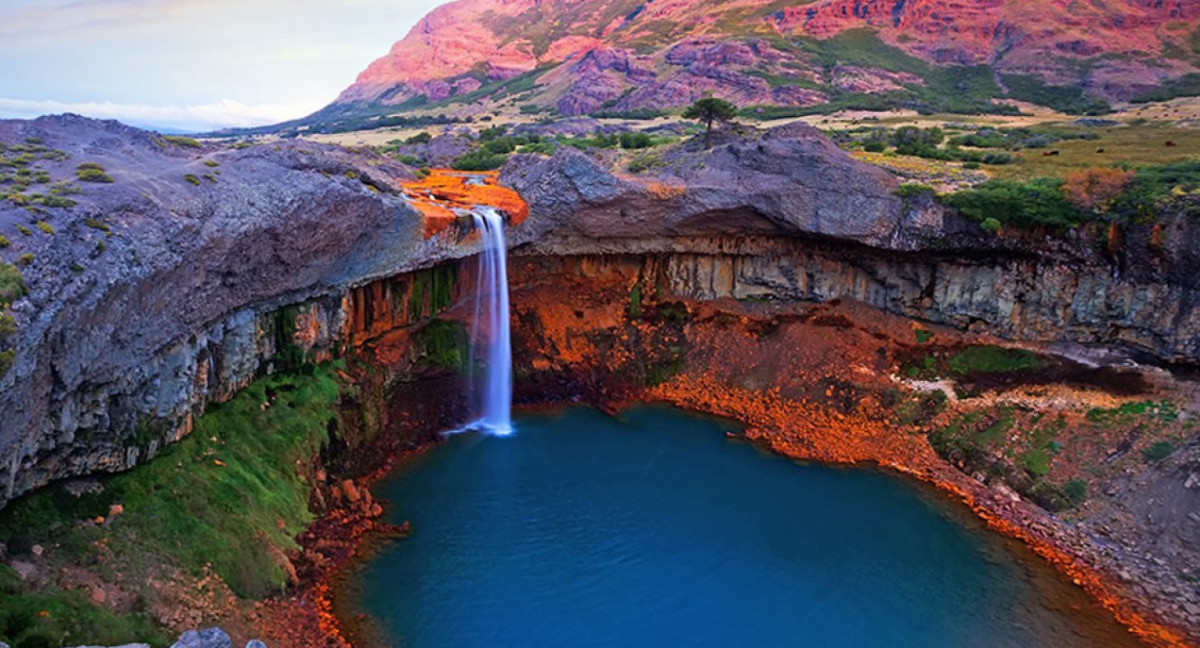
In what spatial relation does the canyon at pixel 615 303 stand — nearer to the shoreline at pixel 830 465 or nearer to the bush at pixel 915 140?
the shoreline at pixel 830 465

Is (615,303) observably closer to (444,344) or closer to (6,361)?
(444,344)

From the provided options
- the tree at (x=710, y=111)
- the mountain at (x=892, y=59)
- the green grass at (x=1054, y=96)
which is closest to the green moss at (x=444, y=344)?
the tree at (x=710, y=111)

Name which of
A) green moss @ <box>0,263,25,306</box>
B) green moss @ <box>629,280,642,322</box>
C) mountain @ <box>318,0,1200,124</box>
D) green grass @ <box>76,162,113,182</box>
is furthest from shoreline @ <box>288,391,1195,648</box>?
mountain @ <box>318,0,1200,124</box>

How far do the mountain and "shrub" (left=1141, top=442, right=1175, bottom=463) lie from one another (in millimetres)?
70258

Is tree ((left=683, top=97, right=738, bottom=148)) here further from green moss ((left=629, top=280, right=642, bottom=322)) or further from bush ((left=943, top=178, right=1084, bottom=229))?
bush ((left=943, top=178, right=1084, bottom=229))

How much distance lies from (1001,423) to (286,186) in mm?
31227

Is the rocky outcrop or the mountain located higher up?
the mountain

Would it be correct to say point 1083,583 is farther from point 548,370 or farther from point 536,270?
point 536,270

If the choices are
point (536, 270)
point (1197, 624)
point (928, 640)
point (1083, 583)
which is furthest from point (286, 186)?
point (1197, 624)

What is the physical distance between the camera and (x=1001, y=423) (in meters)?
33.7

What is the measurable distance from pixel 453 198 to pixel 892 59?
10821cm

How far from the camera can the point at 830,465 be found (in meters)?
34.2

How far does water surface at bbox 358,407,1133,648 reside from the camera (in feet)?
77.0

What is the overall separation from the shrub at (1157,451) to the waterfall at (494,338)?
27.2 meters
